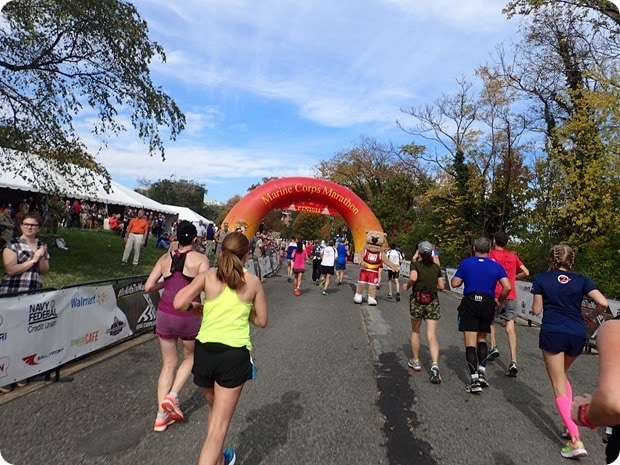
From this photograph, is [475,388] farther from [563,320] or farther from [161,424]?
[161,424]

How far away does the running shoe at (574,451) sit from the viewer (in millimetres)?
3492

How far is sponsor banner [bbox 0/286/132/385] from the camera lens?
4281mm

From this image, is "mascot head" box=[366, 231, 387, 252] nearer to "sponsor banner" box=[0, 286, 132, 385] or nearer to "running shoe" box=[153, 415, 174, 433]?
"sponsor banner" box=[0, 286, 132, 385]

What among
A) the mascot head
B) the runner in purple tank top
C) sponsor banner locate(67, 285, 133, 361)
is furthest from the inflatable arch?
the runner in purple tank top

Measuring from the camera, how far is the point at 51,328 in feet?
16.0

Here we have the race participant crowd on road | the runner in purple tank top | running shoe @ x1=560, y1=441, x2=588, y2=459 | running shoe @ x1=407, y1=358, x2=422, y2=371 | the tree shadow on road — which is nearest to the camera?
the race participant crowd on road

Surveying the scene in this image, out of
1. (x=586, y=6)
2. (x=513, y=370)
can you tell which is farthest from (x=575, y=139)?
(x=513, y=370)

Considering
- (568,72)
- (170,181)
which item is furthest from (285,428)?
(170,181)

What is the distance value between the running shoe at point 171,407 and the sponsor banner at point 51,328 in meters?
1.87

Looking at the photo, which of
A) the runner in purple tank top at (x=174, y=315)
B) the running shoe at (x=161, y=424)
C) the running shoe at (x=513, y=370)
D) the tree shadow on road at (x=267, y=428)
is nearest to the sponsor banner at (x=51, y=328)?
the runner in purple tank top at (x=174, y=315)

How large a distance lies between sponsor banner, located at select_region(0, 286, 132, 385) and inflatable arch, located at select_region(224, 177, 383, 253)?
11109 mm

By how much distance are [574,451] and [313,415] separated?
2243 millimetres

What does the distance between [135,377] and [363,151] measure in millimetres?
49097

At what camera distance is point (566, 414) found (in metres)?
3.73
